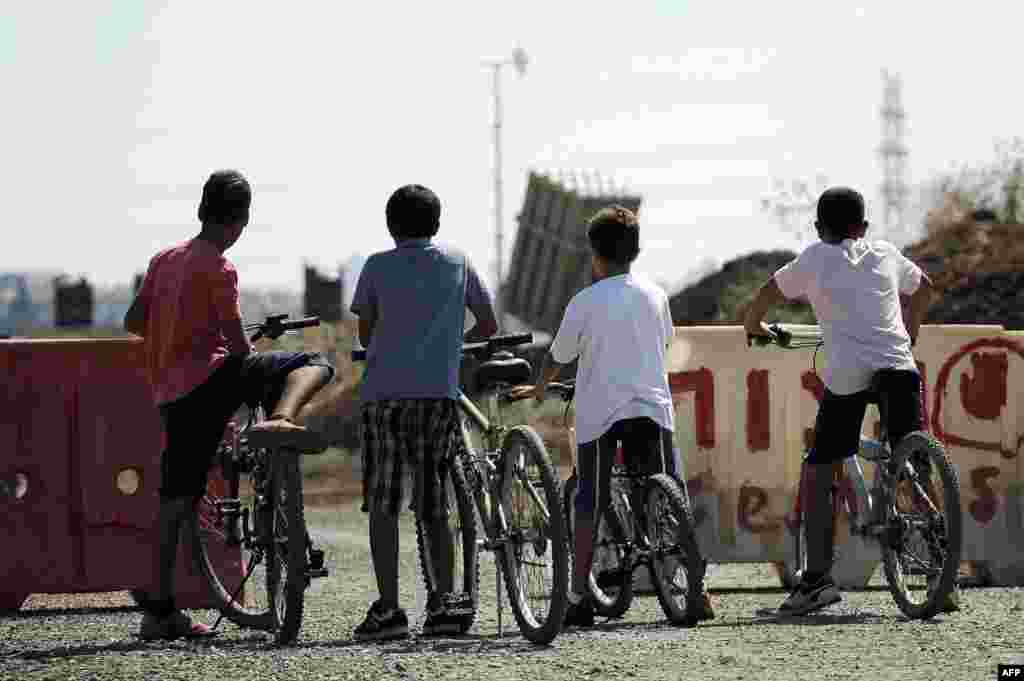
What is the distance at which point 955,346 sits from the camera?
1283cm

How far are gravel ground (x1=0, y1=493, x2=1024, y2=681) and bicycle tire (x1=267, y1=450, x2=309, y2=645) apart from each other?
130 mm

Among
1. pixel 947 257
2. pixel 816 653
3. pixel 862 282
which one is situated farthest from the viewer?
pixel 947 257

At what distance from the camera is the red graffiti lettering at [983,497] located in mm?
12859

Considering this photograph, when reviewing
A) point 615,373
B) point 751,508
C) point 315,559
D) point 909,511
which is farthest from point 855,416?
point 751,508

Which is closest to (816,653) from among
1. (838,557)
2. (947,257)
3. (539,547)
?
(539,547)

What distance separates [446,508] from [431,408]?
1.34ft

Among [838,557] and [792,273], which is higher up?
[792,273]

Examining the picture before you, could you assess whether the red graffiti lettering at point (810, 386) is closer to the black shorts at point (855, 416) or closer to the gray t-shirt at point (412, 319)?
the black shorts at point (855, 416)

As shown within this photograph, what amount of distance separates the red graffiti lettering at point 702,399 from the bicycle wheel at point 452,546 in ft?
11.3

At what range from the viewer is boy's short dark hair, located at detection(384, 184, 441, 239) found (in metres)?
9.41

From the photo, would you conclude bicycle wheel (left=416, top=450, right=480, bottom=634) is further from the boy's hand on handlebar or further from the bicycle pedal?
the boy's hand on handlebar

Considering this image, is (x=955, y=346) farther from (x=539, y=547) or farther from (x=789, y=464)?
(x=539, y=547)

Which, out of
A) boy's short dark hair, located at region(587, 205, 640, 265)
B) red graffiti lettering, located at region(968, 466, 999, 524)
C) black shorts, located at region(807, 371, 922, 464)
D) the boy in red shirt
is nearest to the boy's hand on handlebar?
black shorts, located at region(807, 371, 922, 464)

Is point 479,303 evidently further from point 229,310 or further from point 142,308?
point 142,308
